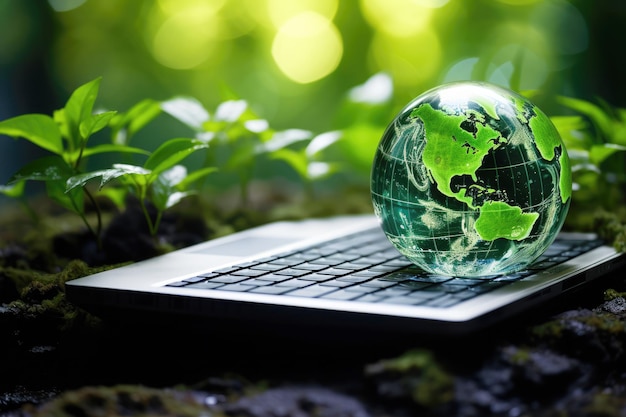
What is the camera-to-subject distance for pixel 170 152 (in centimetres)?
186

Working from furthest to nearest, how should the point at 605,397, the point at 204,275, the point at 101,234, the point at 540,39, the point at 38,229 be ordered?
1. the point at 540,39
2. the point at 38,229
3. the point at 101,234
4. the point at 204,275
5. the point at 605,397

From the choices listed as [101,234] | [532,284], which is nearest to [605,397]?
[532,284]

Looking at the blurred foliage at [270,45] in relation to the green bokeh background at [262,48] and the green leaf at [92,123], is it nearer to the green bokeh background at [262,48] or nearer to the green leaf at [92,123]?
the green bokeh background at [262,48]

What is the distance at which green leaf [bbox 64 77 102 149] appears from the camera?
73.2 inches

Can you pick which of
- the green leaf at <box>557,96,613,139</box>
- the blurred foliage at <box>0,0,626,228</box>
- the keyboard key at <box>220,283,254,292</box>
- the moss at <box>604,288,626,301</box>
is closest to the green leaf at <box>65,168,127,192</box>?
the keyboard key at <box>220,283,254,292</box>

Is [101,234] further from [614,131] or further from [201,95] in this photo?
[201,95]

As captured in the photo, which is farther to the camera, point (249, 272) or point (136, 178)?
point (136, 178)

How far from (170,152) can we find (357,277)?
587mm

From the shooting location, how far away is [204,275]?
1.59 metres

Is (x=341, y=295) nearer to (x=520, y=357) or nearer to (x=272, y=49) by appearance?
(x=520, y=357)

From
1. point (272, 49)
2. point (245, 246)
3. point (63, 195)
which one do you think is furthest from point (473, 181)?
point (272, 49)

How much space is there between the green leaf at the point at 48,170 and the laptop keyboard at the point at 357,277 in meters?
0.49

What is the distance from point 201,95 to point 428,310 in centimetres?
306

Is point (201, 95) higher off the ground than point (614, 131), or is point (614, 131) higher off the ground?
point (201, 95)
